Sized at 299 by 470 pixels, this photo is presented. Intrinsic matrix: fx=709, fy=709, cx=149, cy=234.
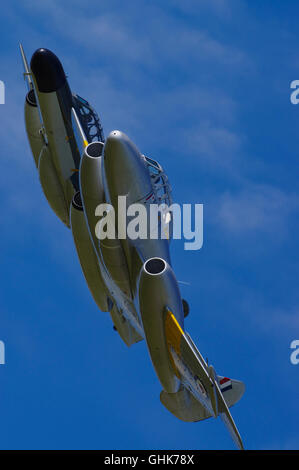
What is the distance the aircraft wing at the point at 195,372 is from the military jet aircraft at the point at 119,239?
3 centimetres

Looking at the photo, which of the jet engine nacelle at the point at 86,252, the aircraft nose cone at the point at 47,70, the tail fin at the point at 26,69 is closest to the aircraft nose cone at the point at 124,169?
the jet engine nacelle at the point at 86,252

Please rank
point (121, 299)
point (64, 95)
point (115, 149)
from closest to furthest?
point (115, 149), point (121, 299), point (64, 95)

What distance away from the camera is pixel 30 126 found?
2850cm

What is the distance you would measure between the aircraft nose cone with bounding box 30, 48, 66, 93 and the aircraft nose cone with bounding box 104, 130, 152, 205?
5.68 metres

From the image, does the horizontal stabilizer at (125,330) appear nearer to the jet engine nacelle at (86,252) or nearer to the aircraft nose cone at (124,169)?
the jet engine nacelle at (86,252)

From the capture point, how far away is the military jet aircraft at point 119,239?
2191 cm

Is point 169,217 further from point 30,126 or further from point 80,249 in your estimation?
point 30,126

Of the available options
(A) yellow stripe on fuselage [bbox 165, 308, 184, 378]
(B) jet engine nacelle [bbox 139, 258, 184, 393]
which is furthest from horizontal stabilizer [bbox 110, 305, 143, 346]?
(A) yellow stripe on fuselage [bbox 165, 308, 184, 378]

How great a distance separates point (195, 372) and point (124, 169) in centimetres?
667

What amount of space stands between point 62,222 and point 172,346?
837 cm

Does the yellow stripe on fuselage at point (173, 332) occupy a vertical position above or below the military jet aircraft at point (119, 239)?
below

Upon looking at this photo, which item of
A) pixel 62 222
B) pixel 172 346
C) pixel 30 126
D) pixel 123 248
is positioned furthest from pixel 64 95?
pixel 172 346

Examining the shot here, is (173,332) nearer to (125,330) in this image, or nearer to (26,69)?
(125,330)

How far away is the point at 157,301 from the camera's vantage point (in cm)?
2192
